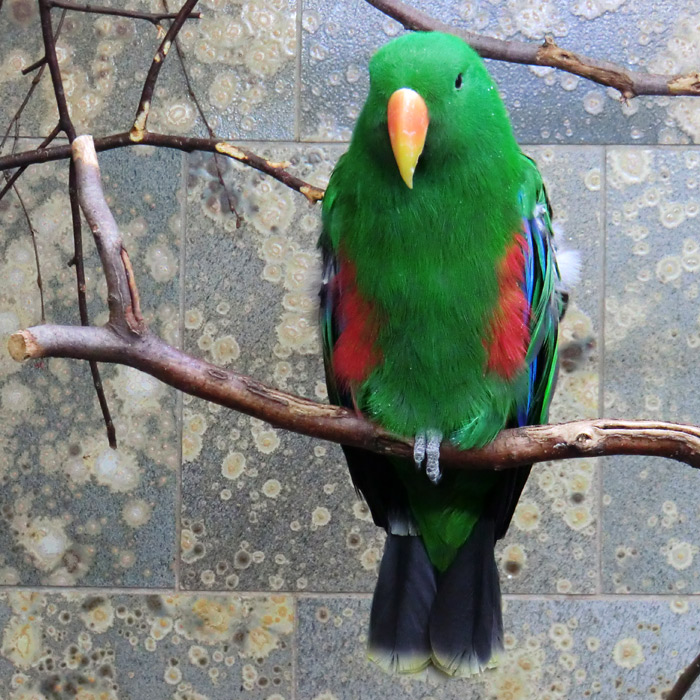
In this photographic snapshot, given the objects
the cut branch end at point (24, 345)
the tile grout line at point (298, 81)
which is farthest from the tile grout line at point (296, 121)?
the cut branch end at point (24, 345)

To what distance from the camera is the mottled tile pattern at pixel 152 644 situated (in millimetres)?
2082

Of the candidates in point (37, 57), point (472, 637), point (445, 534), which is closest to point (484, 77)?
point (445, 534)

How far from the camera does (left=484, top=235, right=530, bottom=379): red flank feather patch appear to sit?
1268 mm

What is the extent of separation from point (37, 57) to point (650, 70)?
146 cm

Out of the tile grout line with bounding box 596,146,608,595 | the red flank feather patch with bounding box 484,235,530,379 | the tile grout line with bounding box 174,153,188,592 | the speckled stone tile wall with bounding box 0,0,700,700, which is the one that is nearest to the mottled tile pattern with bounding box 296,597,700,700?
the speckled stone tile wall with bounding box 0,0,700,700

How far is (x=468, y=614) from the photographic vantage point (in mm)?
1476

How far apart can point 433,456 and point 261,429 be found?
88 cm

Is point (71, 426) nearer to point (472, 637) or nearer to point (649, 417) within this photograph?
point (472, 637)

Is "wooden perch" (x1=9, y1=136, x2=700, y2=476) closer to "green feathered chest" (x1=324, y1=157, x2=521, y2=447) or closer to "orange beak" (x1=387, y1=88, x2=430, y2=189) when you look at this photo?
"green feathered chest" (x1=324, y1=157, x2=521, y2=447)

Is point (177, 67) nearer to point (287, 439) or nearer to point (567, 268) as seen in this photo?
point (287, 439)

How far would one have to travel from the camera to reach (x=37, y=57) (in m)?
2.07

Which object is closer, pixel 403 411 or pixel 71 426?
pixel 403 411

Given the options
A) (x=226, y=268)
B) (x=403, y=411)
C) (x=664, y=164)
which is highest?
(x=664, y=164)

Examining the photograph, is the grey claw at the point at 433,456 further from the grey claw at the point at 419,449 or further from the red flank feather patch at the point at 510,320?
the red flank feather patch at the point at 510,320
